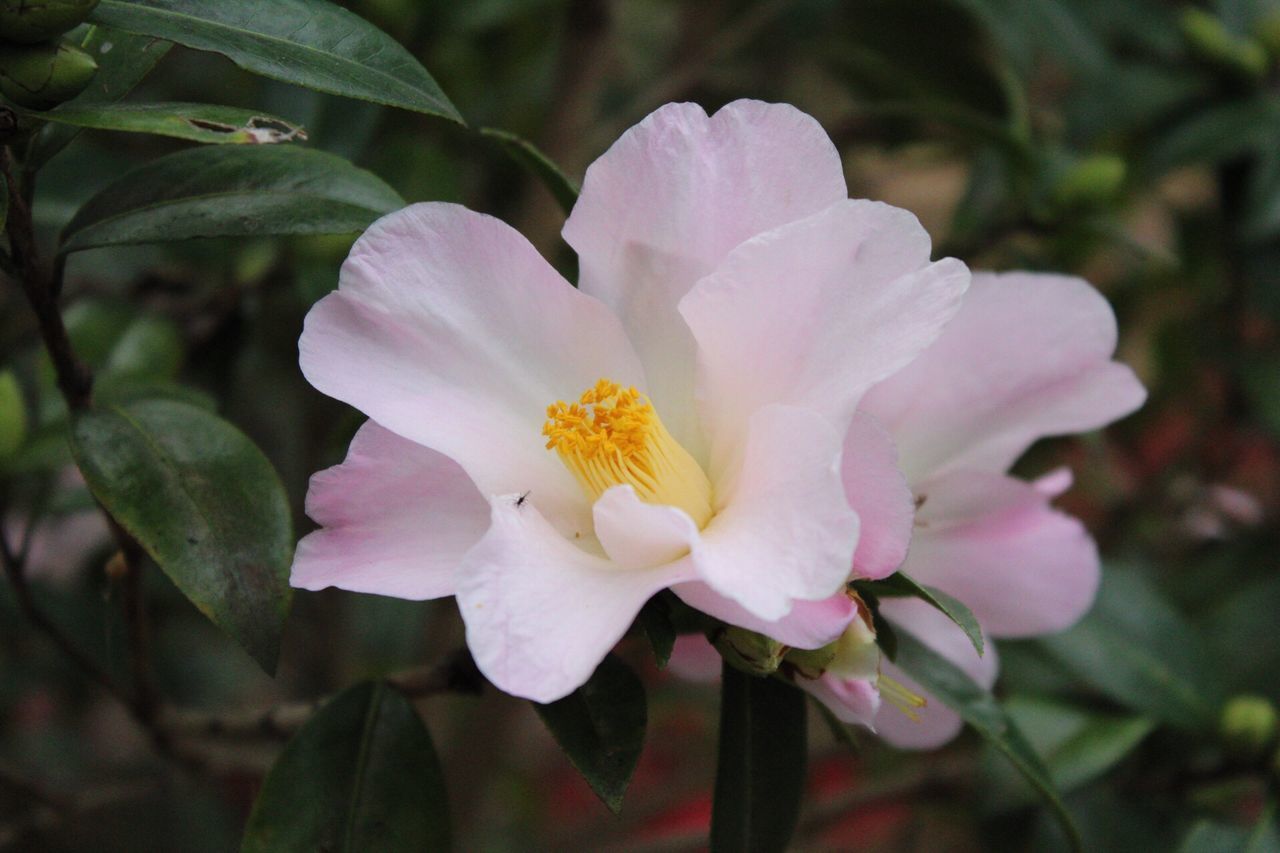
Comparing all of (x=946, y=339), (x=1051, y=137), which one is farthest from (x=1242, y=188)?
(x=946, y=339)

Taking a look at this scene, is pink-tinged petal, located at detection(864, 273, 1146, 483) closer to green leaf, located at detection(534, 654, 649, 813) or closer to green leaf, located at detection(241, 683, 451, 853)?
green leaf, located at detection(534, 654, 649, 813)

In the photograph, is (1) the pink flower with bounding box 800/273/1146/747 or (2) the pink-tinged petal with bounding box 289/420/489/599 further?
(1) the pink flower with bounding box 800/273/1146/747

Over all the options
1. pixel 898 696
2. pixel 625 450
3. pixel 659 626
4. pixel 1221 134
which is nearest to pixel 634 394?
pixel 625 450

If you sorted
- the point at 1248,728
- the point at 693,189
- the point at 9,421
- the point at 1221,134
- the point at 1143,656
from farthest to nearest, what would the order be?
1. the point at 1221,134
2. the point at 1143,656
3. the point at 1248,728
4. the point at 9,421
5. the point at 693,189

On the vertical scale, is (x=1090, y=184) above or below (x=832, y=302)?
below

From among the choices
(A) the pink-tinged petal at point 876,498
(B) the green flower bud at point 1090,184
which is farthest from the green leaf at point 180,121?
(B) the green flower bud at point 1090,184

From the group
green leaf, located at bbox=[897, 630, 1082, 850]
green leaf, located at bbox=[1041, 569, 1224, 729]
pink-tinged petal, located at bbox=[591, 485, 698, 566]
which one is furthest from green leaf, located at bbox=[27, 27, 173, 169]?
green leaf, located at bbox=[1041, 569, 1224, 729]

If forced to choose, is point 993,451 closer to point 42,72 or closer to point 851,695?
point 851,695
